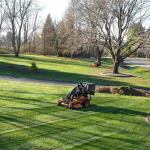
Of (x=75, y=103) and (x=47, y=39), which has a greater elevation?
(x=47, y=39)

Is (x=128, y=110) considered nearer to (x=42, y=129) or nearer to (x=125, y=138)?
(x=125, y=138)

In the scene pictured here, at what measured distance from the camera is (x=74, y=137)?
6.39 metres

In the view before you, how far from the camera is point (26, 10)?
49.5 m

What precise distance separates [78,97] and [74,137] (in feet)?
11.0

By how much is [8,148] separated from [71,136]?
191 cm

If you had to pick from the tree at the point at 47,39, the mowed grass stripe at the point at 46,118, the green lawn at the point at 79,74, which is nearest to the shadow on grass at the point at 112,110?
the mowed grass stripe at the point at 46,118

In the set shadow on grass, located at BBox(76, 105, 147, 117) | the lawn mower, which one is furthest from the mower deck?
shadow on grass, located at BBox(76, 105, 147, 117)

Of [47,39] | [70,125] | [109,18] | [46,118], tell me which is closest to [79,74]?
[109,18]

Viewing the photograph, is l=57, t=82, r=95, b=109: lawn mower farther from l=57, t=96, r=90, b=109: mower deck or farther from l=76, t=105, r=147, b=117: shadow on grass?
l=76, t=105, r=147, b=117: shadow on grass

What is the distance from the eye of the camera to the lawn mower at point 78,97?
9.32 meters

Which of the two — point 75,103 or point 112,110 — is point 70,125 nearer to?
point 75,103

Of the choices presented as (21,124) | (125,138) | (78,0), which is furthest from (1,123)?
(78,0)

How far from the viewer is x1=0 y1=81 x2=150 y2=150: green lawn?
5.97 meters

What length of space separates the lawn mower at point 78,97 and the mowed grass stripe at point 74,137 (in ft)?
6.88
